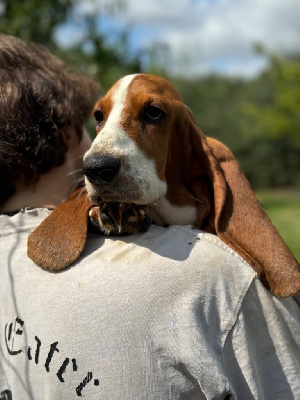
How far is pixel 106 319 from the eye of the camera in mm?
1912

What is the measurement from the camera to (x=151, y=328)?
188 centimetres

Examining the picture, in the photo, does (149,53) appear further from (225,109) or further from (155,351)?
(225,109)

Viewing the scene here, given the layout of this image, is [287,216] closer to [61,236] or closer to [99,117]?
[99,117]

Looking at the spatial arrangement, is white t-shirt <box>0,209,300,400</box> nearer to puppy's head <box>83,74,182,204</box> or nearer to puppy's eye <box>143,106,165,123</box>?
puppy's head <box>83,74,182,204</box>

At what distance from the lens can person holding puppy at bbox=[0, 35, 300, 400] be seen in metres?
1.87

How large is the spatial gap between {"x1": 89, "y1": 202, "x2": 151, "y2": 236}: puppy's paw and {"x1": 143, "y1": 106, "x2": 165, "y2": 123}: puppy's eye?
0.47 meters

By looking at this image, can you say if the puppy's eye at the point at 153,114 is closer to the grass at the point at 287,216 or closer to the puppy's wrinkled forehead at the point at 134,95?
the puppy's wrinkled forehead at the point at 134,95

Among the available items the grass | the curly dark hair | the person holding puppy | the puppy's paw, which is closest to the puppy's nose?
the puppy's paw

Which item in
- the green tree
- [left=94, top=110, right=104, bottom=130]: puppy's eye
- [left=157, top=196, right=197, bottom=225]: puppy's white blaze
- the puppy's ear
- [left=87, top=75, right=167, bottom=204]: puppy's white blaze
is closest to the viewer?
the puppy's ear

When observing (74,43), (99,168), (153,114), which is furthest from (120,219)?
(74,43)

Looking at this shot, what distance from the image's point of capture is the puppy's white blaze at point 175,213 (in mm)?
2396

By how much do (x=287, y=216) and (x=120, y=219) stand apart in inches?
663

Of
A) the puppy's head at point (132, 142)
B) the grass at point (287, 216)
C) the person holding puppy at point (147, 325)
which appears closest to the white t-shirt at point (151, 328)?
the person holding puppy at point (147, 325)

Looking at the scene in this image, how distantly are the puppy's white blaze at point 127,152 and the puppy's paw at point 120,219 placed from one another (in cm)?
7
